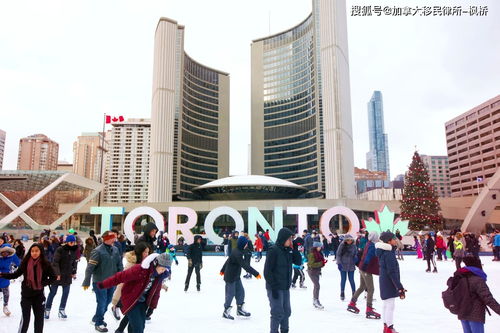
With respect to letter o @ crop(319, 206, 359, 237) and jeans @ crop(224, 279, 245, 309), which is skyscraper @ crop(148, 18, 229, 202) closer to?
letter o @ crop(319, 206, 359, 237)

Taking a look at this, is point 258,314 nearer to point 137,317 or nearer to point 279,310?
point 279,310

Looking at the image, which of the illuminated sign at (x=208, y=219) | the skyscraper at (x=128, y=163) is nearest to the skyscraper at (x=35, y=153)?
the skyscraper at (x=128, y=163)

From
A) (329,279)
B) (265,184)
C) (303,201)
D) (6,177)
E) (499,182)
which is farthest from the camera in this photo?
(265,184)

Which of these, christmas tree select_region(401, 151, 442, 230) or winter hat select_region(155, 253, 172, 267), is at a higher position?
christmas tree select_region(401, 151, 442, 230)

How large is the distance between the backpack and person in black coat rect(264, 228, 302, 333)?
196 centimetres

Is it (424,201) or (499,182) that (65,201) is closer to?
(424,201)

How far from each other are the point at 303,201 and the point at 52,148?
575 ft

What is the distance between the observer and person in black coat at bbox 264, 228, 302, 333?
16.4 feet

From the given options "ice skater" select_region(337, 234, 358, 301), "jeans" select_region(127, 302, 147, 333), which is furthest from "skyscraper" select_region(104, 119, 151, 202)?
"jeans" select_region(127, 302, 147, 333)

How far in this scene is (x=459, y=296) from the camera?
405cm

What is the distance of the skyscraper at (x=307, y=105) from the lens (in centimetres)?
6531

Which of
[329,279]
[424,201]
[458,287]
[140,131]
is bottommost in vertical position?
[329,279]

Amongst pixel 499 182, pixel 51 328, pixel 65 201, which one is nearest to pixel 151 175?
pixel 65 201

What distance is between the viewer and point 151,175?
71.3 metres
